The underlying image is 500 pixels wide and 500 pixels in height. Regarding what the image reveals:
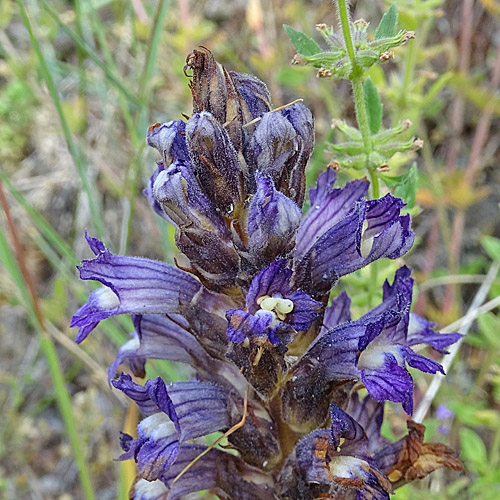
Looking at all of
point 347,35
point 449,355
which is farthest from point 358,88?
point 449,355

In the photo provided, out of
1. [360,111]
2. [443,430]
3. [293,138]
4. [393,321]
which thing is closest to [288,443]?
[393,321]

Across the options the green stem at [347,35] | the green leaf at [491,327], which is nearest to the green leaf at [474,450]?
the green leaf at [491,327]

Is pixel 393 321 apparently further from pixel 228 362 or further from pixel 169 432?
pixel 169 432

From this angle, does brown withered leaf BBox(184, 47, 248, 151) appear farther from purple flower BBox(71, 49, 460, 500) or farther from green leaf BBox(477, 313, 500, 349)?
green leaf BBox(477, 313, 500, 349)

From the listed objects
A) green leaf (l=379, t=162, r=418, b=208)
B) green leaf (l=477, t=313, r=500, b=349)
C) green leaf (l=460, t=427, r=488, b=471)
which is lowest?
green leaf (l=460, t=427, r=488, b=471)

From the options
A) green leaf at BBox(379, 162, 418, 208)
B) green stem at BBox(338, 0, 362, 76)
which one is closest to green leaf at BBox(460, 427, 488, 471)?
green leaf at BBox(379, 162, 418, 208)

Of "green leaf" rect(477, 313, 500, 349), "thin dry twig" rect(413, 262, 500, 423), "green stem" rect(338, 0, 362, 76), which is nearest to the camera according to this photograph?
"green stem" rect(338, 0, 362, 76)

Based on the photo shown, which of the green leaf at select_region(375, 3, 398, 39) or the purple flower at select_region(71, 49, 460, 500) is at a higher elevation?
the green leaf at select_region(375, 3, 398, 39)
